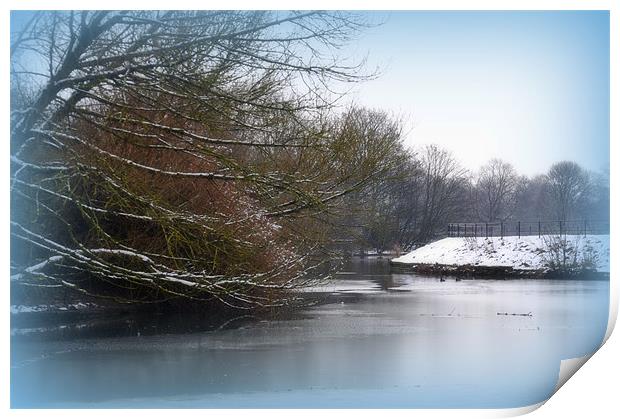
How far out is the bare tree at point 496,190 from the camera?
19.8 ft

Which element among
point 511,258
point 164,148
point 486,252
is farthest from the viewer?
point 486,252

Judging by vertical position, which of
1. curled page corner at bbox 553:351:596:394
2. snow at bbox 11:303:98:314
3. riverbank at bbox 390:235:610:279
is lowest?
curled page corner at bbox 553:351:596:394

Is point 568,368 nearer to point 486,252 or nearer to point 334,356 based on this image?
point 486,252

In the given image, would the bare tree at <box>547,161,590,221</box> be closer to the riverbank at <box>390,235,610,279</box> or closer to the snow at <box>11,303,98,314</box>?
the riverbank at <box>390,235,610,279</box>

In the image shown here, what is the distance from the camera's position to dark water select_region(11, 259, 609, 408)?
17.6 feet

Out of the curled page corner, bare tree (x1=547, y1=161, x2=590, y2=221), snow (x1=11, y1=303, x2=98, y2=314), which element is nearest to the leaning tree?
snow (x1=11, y1=303, x2=98, y2=314)

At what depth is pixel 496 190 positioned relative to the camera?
6.18 meters

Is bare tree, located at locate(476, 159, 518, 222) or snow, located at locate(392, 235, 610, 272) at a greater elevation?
bare tree, located at locate(476, 159, 518, 222)

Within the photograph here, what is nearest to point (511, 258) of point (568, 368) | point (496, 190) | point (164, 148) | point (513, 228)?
point (513, 228)

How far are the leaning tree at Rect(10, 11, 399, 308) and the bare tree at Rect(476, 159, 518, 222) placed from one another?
0.81 metres

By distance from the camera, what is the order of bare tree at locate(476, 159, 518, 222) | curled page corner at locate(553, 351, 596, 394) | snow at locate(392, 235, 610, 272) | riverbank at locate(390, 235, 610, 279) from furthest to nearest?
snow at locate(392, 235, 610, 272) < bare tree at locate(476, 159, 518, 222) < riverbank at locate(390, 235, 610, 279) < curled page corner at locate(553, 351, 596, 394)

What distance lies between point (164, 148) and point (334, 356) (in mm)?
2146
